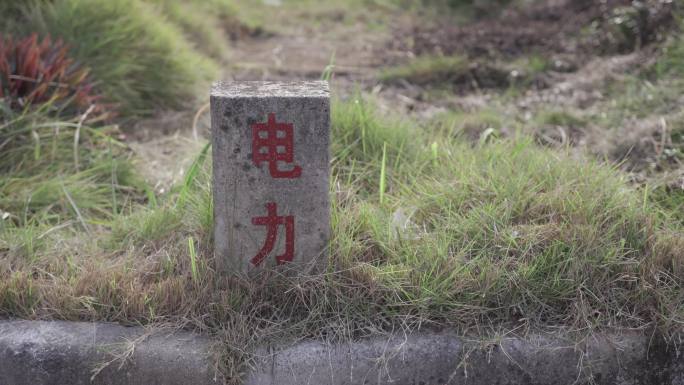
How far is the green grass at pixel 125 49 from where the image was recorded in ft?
14.2

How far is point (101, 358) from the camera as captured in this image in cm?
229

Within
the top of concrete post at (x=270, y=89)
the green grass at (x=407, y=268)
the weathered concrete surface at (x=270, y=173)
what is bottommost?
the green grass at (x=407, y=268)

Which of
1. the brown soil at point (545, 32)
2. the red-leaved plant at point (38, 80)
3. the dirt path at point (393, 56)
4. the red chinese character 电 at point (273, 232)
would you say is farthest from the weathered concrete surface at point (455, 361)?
the brown soil at point (545, 32)

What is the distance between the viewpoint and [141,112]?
4387mm

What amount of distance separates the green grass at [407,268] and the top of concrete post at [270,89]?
1.63 feet

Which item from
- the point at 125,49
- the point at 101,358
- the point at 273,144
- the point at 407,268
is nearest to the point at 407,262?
the point at 407,268

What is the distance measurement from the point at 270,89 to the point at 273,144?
195 millimetres

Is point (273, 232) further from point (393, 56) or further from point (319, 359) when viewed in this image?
point (393, 56)

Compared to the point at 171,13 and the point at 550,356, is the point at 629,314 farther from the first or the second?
the point at 171,13

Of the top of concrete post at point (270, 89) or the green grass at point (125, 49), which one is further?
the green grass at point (125, 49)

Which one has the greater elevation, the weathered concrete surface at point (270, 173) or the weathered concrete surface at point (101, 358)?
the weathered concrete surface at point (270, 173)

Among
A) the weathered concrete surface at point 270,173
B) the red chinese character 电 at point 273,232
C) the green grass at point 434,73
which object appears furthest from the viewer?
the green grass at point 434,73

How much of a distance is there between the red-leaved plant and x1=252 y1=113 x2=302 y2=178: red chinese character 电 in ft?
5.35

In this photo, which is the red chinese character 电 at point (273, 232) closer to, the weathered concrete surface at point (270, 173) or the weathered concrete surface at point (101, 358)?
the weathered concrete surface at point (270, 173)
